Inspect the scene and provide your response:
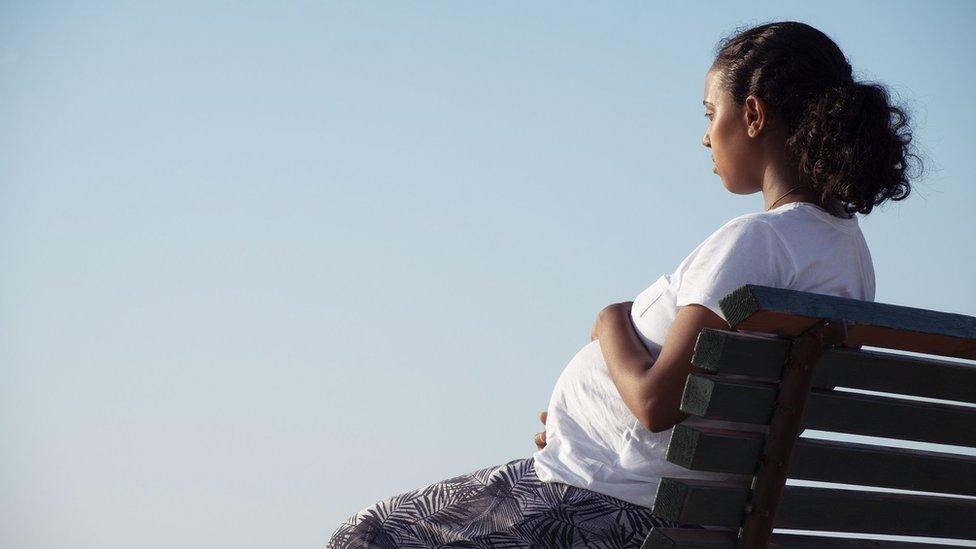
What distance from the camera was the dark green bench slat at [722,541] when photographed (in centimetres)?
207

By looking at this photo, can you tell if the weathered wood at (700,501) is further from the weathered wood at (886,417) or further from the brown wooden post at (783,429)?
the weathered wood at (886,417)

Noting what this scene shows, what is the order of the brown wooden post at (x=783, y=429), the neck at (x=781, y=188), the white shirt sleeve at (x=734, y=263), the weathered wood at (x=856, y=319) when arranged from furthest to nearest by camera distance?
the neck at (x=781, y=188), the white shirt sleeve at (x=734, y=263), the brown wooden post at (x=783, y=429), the weathered wood at (x=856, y=319)

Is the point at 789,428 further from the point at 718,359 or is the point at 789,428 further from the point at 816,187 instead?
the point at 816,187

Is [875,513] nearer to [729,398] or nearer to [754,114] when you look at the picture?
[729,398]

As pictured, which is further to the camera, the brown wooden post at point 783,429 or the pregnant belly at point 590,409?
the pregnant belly at point 590,409

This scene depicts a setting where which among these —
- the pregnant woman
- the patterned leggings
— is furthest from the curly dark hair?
the patterned leggings

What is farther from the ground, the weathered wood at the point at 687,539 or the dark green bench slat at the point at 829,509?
the dark green bench slat at the point at 829,509

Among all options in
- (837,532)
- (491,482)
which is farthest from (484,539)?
(837,532)

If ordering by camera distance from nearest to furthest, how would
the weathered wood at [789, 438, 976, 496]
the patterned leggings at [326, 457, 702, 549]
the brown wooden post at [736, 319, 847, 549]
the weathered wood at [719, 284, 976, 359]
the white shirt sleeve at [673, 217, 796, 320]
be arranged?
the weathered wood at [719, 284, 976, 359] → the brown wooden post at [736, 319, 847, 549] → the weathered wood at [789, 438, 976, 496] → the white shirt sleeve at [673, 217, 796, 320] → the patterned leggings at [326, 457, 702, 549]

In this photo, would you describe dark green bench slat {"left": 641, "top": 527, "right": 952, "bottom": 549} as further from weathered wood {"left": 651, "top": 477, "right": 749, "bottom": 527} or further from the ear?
the ear

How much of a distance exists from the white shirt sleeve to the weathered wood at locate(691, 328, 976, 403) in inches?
8.7

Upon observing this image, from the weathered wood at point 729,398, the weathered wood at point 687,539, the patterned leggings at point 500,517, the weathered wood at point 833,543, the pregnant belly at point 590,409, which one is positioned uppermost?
the weathered wood at point 729,398

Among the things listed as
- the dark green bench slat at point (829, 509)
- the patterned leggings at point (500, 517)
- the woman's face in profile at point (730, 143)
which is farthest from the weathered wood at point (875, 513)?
the woman's face in profile at point (730, 143)

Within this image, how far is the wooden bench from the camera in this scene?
1.99 metres
